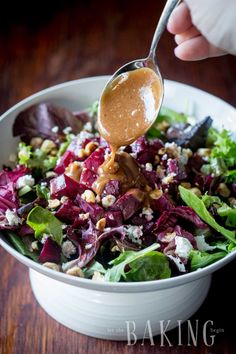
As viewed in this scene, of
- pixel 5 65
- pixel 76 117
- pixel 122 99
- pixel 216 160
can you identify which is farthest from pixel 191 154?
pixel 5 65

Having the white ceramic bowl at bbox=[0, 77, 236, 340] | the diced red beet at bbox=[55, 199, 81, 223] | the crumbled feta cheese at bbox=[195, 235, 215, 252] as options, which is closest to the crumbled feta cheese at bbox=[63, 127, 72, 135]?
the diced red beet at bbox=[55, 199, 81, 223]

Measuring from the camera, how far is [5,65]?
284 centimetres

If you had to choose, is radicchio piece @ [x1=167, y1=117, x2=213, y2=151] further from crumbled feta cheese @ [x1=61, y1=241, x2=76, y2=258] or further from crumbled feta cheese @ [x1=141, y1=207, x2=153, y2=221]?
crumbled feta cheese @ [x1=61, y1=241, x2=76, y2=258]

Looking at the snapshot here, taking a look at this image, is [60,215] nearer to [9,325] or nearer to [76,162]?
[76,162]

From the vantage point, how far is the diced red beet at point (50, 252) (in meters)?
1.70

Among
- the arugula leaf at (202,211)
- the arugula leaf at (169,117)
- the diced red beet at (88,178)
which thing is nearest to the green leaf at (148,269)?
the arugula leaf at (202,211)

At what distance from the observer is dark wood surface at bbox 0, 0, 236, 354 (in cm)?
195

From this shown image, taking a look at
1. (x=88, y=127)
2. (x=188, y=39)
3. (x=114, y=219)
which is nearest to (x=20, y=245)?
(x=114, y=219)

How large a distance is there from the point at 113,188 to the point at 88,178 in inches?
3.8

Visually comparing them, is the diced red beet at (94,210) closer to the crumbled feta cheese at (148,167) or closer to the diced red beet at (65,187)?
the diced red beet at (65,187)

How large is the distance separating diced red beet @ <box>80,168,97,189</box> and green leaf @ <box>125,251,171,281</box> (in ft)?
1.06

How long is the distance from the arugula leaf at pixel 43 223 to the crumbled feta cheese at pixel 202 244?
0.40 meters

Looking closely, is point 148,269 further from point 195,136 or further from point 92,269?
point 195,136

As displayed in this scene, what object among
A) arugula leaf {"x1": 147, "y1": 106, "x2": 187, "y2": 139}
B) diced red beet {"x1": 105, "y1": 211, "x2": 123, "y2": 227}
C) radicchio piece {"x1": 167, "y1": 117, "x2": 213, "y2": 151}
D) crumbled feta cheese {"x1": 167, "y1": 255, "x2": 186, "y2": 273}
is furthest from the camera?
arugula leaf {"x1": 147, "y1": 106, "x2": 187, "y2": 139}
